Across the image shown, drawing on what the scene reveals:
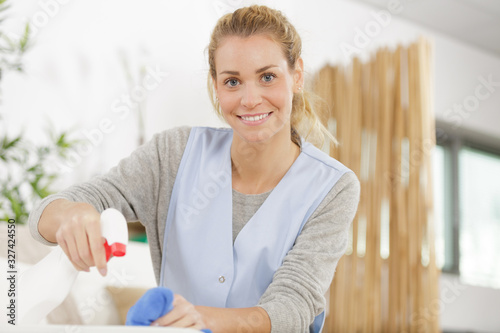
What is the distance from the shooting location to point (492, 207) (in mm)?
4625

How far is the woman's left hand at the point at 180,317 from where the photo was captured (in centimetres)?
69

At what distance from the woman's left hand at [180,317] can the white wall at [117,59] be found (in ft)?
6.58

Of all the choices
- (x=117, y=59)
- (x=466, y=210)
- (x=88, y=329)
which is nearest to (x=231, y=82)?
(x=88, y=329)

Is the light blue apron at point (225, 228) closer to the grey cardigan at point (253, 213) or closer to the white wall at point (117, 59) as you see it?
the grey cardigan at point (253, 213)

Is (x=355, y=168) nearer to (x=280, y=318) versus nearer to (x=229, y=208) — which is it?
(x=229, y=208)

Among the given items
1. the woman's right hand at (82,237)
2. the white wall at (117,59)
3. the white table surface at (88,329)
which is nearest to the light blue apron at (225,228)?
the woman's right hand at (82,237)

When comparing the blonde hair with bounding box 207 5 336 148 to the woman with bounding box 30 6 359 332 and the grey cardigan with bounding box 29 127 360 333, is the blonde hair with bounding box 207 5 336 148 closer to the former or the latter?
the woman with bounding box 30 6 359 332

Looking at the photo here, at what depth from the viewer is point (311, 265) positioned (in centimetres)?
104

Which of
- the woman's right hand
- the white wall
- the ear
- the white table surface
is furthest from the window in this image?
the white table surface

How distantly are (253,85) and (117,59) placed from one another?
2.22 metres

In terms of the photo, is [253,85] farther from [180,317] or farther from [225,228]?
[180,317]

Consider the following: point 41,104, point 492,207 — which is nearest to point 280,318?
point 41,104

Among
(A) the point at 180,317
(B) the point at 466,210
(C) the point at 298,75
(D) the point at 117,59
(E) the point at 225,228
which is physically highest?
(D) the point at 117,59

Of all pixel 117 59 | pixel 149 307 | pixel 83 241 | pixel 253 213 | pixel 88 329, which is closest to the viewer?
pixel 88 329
